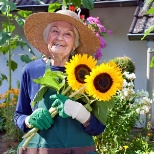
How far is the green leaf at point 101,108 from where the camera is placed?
195 cm

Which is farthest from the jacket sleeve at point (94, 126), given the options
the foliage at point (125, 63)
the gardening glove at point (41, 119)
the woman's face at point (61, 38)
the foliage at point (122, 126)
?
the foliage at point (125, 63)

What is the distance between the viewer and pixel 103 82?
71.2 inches

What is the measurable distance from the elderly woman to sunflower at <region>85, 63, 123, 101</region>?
136 mm

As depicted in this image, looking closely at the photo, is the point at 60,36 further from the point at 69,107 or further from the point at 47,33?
the point at 69,107

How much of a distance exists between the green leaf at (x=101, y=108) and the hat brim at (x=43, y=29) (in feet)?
1.22

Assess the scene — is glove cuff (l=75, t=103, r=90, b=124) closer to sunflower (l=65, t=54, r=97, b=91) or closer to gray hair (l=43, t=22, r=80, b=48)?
sunflower (l=65, t=54, r=97, b=91)

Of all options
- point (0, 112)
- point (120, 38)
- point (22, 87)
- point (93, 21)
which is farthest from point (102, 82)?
point (120, 38)

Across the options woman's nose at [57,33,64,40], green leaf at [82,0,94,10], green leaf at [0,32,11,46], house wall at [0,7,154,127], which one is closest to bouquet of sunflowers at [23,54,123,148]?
woman's nose at [57,33,64,40]

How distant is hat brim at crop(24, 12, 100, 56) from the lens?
2086mm

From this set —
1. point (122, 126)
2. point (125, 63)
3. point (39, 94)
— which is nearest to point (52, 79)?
point (39, 94)

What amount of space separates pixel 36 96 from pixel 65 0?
1261 millimetres

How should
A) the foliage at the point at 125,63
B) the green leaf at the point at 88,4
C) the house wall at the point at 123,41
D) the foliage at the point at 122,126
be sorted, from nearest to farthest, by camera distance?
the green leaf at the point at 88,4, the foliage at the point at 122,126, the foliage at the point at 125,63, the house wall at the point at 123,41

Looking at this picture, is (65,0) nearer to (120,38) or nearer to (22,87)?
(22,87)

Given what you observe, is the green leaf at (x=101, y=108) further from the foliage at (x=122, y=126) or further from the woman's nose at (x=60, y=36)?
the foliage at (x=122, y=126)
